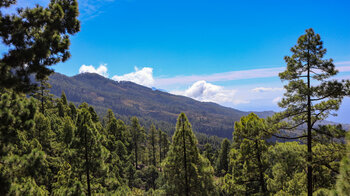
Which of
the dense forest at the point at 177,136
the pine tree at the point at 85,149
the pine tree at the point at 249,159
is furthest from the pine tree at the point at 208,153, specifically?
the pine tree at the point at 85,149

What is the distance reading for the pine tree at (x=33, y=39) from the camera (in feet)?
19.1

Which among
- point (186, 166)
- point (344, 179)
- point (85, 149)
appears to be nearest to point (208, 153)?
point (186, 166)

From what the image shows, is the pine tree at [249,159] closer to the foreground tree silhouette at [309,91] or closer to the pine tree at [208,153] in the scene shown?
the foreground tree silhouette at [309,91]

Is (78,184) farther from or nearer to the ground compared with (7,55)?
nearer to the ground

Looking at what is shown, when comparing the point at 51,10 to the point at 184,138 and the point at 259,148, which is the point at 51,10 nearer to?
the point at 184,138

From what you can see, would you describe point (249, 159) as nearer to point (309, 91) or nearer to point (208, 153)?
point (309, 91)

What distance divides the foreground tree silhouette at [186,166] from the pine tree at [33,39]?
988 centimetres

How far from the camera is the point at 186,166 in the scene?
14352 mm

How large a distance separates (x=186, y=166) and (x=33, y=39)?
13139mm

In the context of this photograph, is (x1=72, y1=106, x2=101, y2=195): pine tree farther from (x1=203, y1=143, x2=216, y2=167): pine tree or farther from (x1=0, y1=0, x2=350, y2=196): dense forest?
(x1=203, y1=143, x2=216, y2=167): pine tree

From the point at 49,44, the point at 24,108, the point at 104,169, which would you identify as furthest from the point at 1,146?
the point at 104,169

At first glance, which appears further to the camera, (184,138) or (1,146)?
(184,138)

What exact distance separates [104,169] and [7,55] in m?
10.1

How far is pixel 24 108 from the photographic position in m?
5.84
